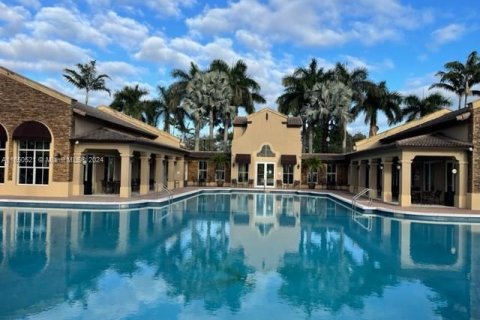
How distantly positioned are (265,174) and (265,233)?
24237 mm

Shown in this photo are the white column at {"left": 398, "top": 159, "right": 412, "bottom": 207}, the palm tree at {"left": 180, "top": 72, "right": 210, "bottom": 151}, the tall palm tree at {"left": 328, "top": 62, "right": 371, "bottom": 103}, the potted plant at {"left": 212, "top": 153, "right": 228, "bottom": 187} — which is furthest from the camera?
the tall palm tree at {"left": 328, "top": 62, "right": 371, "bottom": 103}

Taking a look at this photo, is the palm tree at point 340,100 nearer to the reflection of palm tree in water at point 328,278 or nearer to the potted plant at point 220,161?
the potted plant at point 220,161

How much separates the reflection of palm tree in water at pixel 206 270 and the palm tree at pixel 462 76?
3938cm

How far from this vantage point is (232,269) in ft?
32.5

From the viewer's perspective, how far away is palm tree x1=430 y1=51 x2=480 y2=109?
43.4 m

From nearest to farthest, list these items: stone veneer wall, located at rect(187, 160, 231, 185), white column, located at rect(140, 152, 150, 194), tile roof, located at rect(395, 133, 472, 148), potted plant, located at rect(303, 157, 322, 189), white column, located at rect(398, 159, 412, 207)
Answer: tile roof, located at rect(395, 133, 472, 148), white column, located at rect(398, 159, 412, 207), white column, located at rect(140, 152, 150, 194), potted plant, located at rect(303, 157, 322, 189), stone veneer wall, located at rect(187, 160, 231, 185)

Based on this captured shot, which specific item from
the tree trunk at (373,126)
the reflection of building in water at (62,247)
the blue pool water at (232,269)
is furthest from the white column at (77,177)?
the tree trunk at (373,126)

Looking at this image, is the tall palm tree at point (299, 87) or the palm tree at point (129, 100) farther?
the palm tree at point (129, 100)

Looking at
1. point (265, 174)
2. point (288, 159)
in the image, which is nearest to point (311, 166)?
point (288, 159)

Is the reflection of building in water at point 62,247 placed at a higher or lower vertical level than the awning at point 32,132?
lower

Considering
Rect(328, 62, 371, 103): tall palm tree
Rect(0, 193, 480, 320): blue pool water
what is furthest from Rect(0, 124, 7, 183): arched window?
Rect(328, 62, 371, 103): tall palm tree

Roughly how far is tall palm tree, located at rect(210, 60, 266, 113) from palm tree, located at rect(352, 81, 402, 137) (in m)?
11.4

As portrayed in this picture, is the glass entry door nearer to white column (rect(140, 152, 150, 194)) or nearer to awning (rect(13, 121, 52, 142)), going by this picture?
white column (rect(140, 152, 150, 194))

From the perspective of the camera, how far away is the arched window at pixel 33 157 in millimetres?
24062
